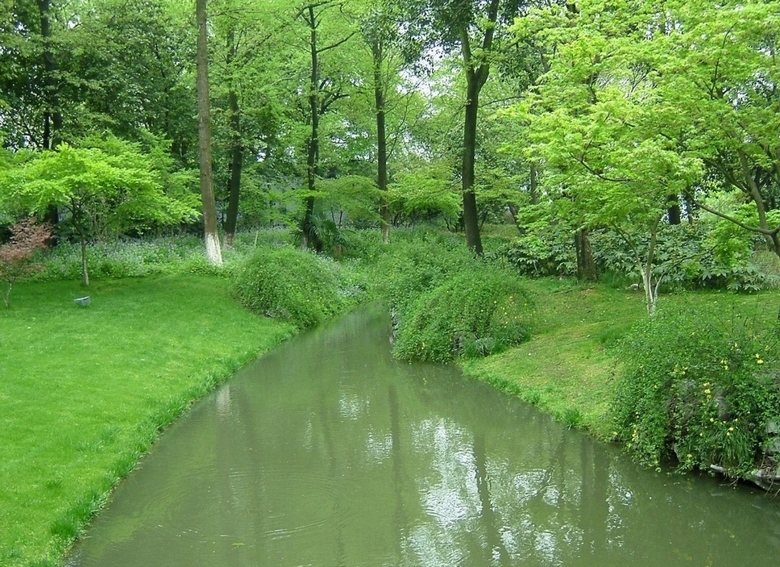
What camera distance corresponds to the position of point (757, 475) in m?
6.77

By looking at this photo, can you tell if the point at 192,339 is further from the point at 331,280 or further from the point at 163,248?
the point at 163,248

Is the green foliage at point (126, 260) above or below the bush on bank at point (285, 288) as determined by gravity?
above

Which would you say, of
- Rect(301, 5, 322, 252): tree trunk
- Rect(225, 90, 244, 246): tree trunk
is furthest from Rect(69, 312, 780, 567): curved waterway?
Rect(301, 5, 322, 252): tree trunk

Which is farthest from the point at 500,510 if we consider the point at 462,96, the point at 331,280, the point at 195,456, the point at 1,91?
the point at 462,96

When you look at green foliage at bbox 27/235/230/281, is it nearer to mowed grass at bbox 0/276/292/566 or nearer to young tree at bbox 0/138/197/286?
mowed grass at bbox 0/276/292/566

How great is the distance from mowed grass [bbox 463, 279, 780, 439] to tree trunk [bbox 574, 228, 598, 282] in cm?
142

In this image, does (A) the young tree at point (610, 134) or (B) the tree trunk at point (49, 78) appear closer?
(A) the young tree at point (610, 134)

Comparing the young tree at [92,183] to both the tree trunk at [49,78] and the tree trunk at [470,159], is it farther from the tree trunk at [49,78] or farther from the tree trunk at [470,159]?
the tree trunk at [470,159]

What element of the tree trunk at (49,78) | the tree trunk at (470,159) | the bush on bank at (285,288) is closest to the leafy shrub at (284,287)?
the bush on bank at (285,288)

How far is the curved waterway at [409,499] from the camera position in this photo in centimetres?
595

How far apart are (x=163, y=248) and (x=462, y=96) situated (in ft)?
42.8

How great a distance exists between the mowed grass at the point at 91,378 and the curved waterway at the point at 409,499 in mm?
A: 369

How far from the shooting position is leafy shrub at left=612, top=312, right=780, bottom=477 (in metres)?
6.79

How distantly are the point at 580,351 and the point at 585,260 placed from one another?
760cm
